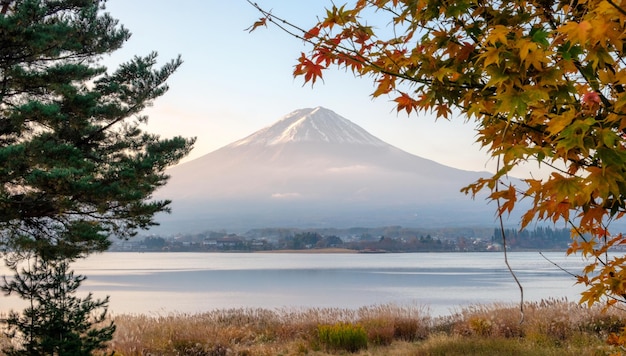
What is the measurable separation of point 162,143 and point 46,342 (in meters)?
9.10

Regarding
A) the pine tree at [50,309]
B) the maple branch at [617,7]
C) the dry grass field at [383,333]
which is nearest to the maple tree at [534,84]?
the maple branch at [617,7]

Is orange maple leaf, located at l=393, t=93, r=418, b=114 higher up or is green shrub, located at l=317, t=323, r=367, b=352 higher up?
orange maple leaf, located at l=393, t=93, r=418, b=114

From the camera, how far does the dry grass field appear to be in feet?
32.9

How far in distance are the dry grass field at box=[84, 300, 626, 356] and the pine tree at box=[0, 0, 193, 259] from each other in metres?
2.71

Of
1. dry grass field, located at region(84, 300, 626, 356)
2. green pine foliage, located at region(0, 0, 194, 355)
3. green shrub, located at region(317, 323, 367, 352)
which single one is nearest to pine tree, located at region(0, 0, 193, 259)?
green pine foliage, located at region(0, 0, 194, 355)

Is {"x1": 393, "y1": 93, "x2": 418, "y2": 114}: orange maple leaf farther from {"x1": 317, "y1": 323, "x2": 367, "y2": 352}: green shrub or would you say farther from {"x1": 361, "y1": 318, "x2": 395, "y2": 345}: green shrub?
{"x1": 361, "y1": 318, "x2": 395, "y2": 345}: green shrub

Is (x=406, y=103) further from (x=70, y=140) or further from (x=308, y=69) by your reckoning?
(x=70, y=140)

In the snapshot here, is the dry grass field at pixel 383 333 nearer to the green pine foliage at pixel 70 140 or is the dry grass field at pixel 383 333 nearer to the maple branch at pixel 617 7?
the green pine foliage at pixel 70 140

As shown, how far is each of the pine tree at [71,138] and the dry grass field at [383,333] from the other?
2.71 metres

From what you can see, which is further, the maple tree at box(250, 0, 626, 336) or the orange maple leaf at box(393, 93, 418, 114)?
the orange maple leaf at box(393, 93, 418, 114)

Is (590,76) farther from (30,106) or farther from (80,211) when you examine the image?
Result: (80,211)

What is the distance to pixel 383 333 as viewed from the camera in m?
12.2

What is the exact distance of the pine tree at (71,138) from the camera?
1154 cm

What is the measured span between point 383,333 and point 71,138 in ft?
29.0
